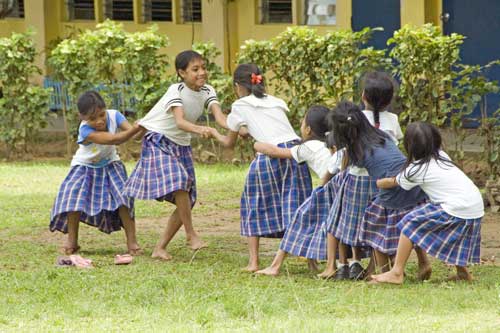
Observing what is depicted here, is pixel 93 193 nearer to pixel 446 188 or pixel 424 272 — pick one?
pixel 424 272

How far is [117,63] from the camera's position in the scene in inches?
538

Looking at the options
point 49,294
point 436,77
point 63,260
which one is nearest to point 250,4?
point 436,77

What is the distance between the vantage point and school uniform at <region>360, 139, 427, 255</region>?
695cm

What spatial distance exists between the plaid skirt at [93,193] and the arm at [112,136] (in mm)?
291

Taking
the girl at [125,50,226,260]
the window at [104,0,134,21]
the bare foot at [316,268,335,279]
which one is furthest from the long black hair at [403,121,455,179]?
the window at [104,0,134,21]

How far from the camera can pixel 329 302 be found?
6.28 meters

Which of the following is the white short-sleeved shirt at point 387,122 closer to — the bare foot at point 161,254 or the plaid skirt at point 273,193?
the plaid skirt at point 273,193

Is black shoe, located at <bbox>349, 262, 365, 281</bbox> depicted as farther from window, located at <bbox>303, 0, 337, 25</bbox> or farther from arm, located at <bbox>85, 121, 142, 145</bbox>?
window, located at <bbox>303, 0, 337, 25</bbox>

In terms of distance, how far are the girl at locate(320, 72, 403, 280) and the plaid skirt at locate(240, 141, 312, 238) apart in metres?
0.42

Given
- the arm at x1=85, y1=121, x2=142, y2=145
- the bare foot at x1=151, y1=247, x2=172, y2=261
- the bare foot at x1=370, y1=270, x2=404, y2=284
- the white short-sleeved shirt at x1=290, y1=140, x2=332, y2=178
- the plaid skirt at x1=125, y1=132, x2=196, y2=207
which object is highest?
the arm at x1=85, y1=121, x2=142, y2=145

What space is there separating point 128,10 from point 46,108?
442cm

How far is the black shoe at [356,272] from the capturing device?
7.19 metres

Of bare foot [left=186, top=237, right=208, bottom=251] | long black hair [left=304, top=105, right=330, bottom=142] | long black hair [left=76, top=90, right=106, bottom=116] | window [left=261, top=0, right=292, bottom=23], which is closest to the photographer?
long black hair [left=304, top=105, right=330, bottom=142]

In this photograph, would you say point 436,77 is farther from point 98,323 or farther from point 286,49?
point 98,323
